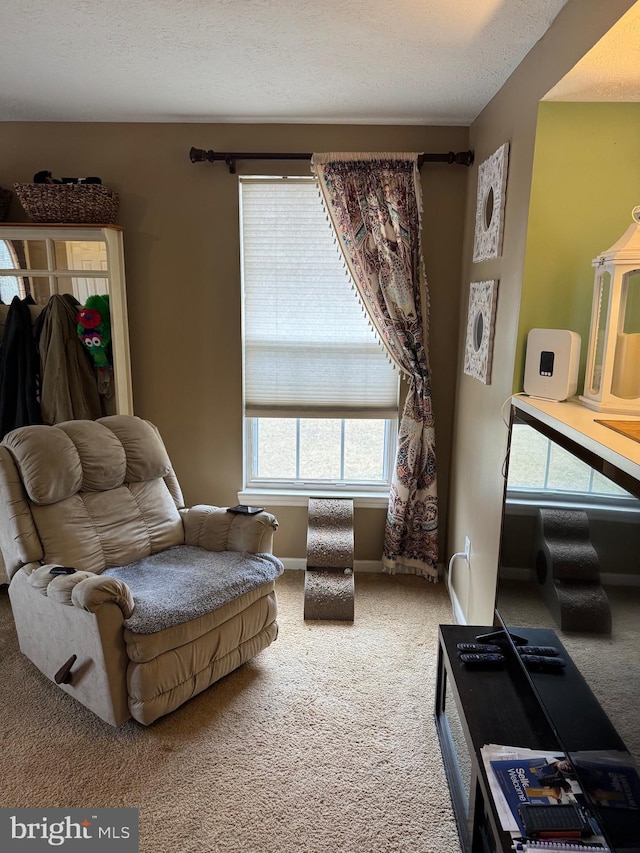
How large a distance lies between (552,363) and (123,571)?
6.36 ft

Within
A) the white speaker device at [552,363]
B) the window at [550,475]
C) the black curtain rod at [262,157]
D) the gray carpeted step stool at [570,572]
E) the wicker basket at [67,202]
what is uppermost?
the black curtain rod at [262,157]

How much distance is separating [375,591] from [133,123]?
9.69 ft

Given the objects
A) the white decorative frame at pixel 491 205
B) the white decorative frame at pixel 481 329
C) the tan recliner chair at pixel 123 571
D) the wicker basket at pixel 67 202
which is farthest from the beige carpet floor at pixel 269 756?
the wicker basket at pixel 67 202

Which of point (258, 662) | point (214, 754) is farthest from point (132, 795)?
point (258, 662)

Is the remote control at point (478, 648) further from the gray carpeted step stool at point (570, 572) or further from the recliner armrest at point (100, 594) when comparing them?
the recliner armrest at point (100, 594)

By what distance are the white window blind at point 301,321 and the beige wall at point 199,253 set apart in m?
0.10

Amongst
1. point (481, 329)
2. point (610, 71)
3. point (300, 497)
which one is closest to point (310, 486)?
point (300, 497)

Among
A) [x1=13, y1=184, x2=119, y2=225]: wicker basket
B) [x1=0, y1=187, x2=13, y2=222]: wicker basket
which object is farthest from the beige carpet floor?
[x1=0, y1=187, x2=13, y2=222]: wicker basket

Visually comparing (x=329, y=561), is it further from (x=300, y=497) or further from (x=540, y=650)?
(x=540, y=650)

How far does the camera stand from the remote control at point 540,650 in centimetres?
155

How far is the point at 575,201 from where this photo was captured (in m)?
1.95

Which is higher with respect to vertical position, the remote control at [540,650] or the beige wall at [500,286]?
the beige wall at [500,286]

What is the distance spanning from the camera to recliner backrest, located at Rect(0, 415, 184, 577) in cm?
236

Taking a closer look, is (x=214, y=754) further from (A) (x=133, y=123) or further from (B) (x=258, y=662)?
(A) (x=133, y=123)
